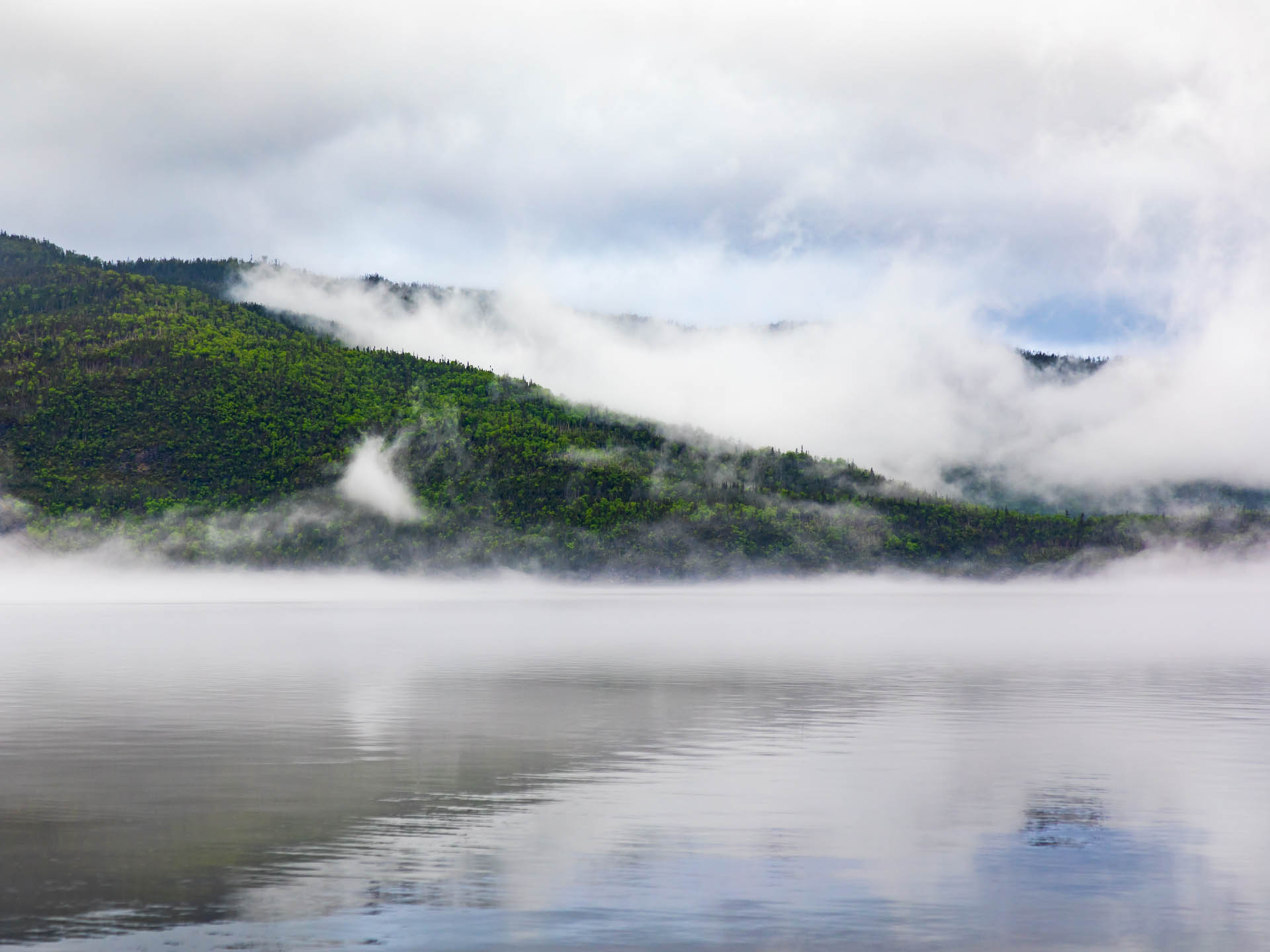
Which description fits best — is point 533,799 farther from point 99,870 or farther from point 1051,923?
point 1051,923

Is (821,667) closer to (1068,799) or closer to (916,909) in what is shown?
(1068,799)

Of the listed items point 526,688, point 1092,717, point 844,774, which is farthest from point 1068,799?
point 526,688

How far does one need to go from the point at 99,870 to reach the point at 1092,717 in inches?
1664

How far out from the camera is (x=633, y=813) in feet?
109

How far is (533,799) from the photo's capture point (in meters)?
35.2

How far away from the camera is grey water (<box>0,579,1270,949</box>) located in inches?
923

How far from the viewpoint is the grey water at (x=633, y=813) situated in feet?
76.9

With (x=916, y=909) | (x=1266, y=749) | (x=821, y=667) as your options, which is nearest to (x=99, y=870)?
(x=916, y=909)

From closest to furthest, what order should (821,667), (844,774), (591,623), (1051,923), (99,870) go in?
(1051,923) < (99,870) < (844,774) < (821,667) < (591,623)

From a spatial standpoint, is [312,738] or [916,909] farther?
[312,738]

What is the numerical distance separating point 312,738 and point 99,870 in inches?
855

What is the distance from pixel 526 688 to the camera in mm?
70250

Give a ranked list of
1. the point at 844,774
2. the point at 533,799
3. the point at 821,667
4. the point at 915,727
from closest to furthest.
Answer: the point at 533,799
the point at 844,774
the point at 915,727
the point at 821,667

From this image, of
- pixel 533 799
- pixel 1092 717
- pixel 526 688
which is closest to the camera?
pixel 533 799
